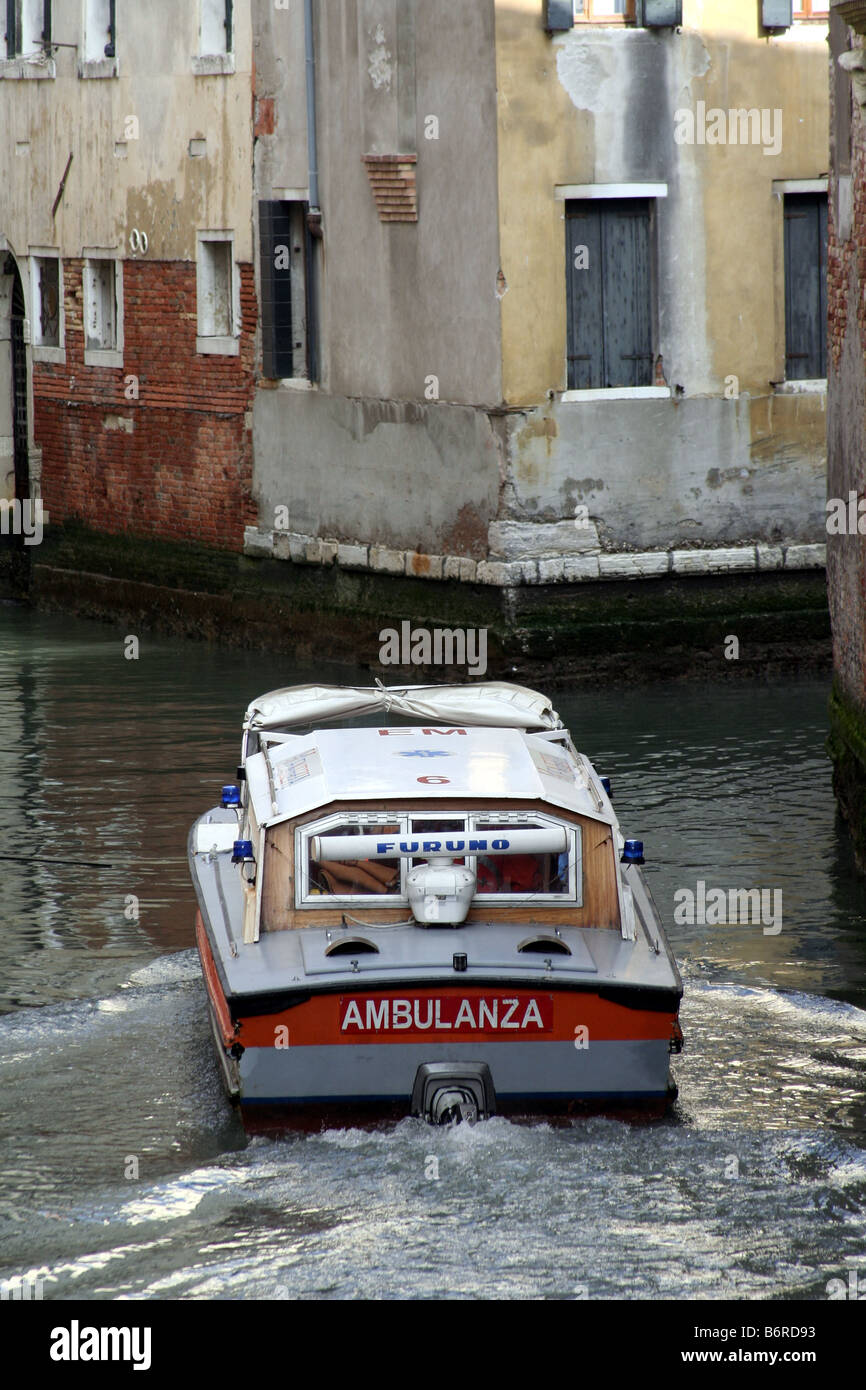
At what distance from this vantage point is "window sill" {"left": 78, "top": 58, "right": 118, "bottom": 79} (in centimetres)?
2181

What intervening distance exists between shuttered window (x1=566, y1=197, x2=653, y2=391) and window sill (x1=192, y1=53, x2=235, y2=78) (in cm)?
455

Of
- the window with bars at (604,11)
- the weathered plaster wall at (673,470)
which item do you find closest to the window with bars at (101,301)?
the weathered plaster wall at (673,470)

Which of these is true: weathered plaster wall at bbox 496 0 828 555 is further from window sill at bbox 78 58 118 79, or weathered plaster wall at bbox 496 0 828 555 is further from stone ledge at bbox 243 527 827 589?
window sill at bbox 78 58 118 79

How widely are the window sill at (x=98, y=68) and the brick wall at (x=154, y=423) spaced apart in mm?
1858

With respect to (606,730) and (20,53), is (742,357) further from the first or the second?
(20,53)

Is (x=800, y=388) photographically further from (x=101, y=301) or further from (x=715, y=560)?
(x=101, y=301)

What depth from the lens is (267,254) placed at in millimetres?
19734

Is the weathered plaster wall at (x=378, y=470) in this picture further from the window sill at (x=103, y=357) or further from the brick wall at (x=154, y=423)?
the window sill at (x=103, y=357)

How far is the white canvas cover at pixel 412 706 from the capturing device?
1095cm

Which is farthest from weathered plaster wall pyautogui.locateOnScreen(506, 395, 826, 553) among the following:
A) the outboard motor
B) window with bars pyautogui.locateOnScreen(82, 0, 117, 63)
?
the outboard motor

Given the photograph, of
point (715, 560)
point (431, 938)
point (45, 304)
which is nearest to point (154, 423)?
point (45, 304)

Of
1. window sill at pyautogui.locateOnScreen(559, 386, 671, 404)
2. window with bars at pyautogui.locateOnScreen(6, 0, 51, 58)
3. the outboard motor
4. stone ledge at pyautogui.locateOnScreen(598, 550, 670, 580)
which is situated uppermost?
window with bars at pyautogui.locateOnScreen(6, 0, 51, 58)

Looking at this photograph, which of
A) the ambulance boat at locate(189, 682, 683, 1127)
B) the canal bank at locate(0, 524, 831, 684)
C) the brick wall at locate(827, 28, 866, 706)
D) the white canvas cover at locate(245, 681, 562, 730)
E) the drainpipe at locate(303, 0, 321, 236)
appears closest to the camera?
the ambulance boat at locate(189, 682, 683, 1127)

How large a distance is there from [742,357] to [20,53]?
984 cm
